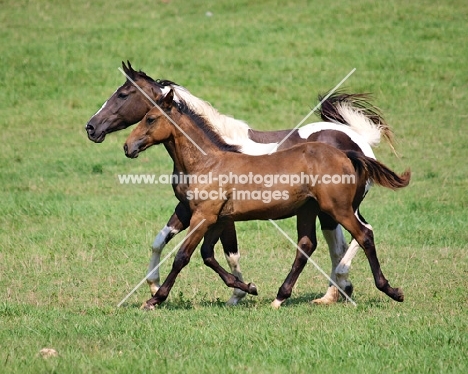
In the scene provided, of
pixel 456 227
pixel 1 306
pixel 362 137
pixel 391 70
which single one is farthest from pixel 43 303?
pixel 391 70

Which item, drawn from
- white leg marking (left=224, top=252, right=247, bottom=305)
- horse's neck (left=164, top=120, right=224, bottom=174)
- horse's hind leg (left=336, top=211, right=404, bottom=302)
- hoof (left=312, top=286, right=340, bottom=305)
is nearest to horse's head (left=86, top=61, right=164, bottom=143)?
horse's neck (left=164, top=120, right=224, bottom=174)

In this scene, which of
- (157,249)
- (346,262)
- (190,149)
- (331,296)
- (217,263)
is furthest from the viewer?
(157,249)

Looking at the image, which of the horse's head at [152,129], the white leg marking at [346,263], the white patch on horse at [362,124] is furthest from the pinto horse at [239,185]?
the white patch on horse at [362,124]

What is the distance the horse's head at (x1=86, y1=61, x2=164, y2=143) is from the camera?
8.98 meters

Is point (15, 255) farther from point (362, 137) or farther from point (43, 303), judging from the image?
point (362, 137)

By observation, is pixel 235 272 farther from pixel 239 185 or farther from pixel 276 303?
pixel 239 185

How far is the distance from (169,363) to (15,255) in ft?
16.6

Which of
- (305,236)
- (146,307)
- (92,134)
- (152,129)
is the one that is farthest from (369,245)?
(92,134)

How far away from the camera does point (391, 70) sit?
2253cm

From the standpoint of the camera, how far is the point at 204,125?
8258mm

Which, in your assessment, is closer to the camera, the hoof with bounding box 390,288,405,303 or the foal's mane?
the hoof with bounding box 390,288,405,303

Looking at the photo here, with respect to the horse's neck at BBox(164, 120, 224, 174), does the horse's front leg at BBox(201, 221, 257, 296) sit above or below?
below

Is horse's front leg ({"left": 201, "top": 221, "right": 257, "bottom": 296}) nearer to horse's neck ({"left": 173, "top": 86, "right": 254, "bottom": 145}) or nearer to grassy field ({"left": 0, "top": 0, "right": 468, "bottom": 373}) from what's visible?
grassy field ({"left": 0, "top": 0, "right": 468, "bottom": 373})

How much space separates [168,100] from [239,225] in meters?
4.63
